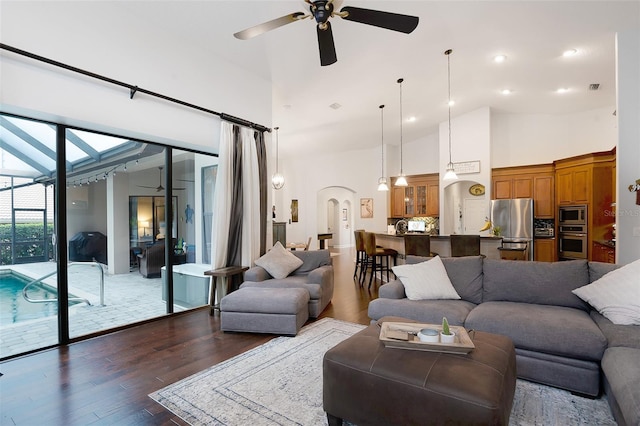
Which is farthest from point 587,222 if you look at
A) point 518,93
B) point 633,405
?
point 633,405

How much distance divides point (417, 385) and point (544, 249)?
7075mm

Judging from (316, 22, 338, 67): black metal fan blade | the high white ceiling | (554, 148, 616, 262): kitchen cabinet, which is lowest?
(554, 148, 616, 262): kitchen cabinet

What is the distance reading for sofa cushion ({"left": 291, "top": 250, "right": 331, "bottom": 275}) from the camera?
4659mm

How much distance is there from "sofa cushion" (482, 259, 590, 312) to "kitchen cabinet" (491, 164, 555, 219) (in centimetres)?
497

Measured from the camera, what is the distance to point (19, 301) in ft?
10.00

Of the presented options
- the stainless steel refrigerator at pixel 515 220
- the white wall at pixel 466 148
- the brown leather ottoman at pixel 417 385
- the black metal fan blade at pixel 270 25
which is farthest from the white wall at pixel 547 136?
the brown leather ottoman at pixel 417 385

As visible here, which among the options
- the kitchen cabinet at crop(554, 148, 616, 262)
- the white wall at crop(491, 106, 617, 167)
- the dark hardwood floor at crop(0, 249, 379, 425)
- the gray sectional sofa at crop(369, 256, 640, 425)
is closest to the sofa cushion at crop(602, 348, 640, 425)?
Answer: the gray sectional sofa at crop(369, 256, 640, 425)

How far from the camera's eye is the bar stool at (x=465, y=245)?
16.3 feet

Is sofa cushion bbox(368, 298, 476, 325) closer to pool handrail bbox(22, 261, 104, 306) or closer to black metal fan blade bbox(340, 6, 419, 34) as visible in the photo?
black metal fan blade bbox(340, 6, 419, 34)

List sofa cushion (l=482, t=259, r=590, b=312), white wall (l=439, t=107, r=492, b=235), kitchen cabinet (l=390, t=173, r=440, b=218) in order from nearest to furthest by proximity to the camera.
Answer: sofa cushion (l=482, t=259, r=590, b=312) < white wall (l=439, t=107, r=492, b=235) < kitchen cabinet (l=390, t=173, r=440, b=218)

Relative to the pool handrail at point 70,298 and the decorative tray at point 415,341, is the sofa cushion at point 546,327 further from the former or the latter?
the pool handrail at point 70,298

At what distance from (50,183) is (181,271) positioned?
181 centimetres

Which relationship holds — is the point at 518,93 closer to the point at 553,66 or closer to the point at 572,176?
the point at 553,66

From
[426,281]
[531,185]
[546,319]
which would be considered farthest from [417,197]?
[546,319]
